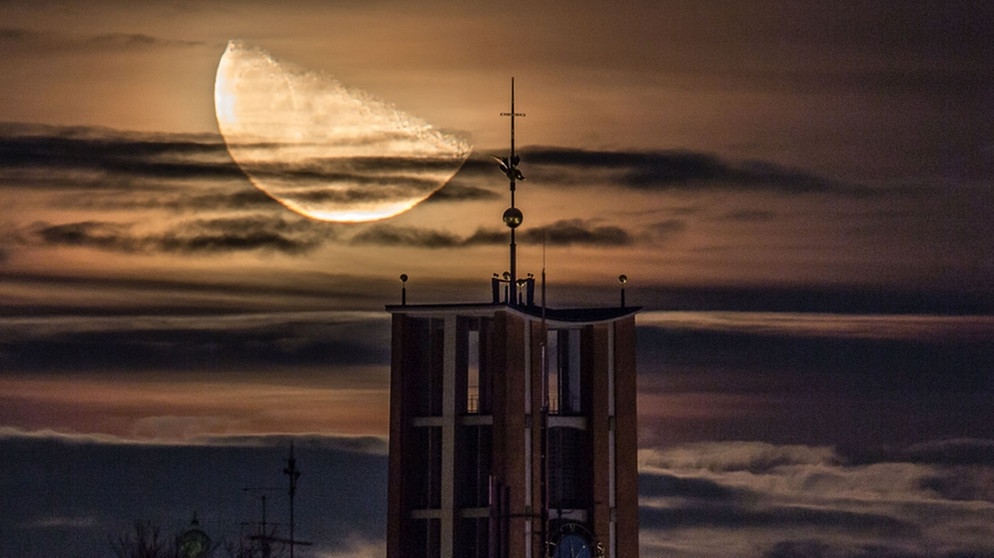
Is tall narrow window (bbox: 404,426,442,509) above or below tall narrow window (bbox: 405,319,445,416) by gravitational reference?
below

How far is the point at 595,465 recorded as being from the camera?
355 feet

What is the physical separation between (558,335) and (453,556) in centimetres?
1347

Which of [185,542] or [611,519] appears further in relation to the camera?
[185,542]

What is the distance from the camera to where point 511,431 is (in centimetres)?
10362

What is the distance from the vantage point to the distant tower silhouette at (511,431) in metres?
104

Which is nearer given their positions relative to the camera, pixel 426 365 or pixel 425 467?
pixel 425 467

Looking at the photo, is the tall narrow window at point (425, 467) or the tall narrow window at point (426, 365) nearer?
the tall narrow window at point (425, 467)

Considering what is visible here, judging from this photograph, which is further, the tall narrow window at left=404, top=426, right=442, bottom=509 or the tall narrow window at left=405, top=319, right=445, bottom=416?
the tall narrow window at left=405, top=319, right=445, bottom=416

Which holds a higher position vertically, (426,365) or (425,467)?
(426,365)

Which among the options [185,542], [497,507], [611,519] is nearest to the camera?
[497,507]

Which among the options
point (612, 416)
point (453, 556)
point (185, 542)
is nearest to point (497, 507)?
point (453, 556)

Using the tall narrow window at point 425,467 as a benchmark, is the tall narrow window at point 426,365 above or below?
above

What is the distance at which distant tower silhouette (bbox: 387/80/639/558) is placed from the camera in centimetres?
10362

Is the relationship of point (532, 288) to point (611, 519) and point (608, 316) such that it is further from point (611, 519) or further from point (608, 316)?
point (611, 519)
